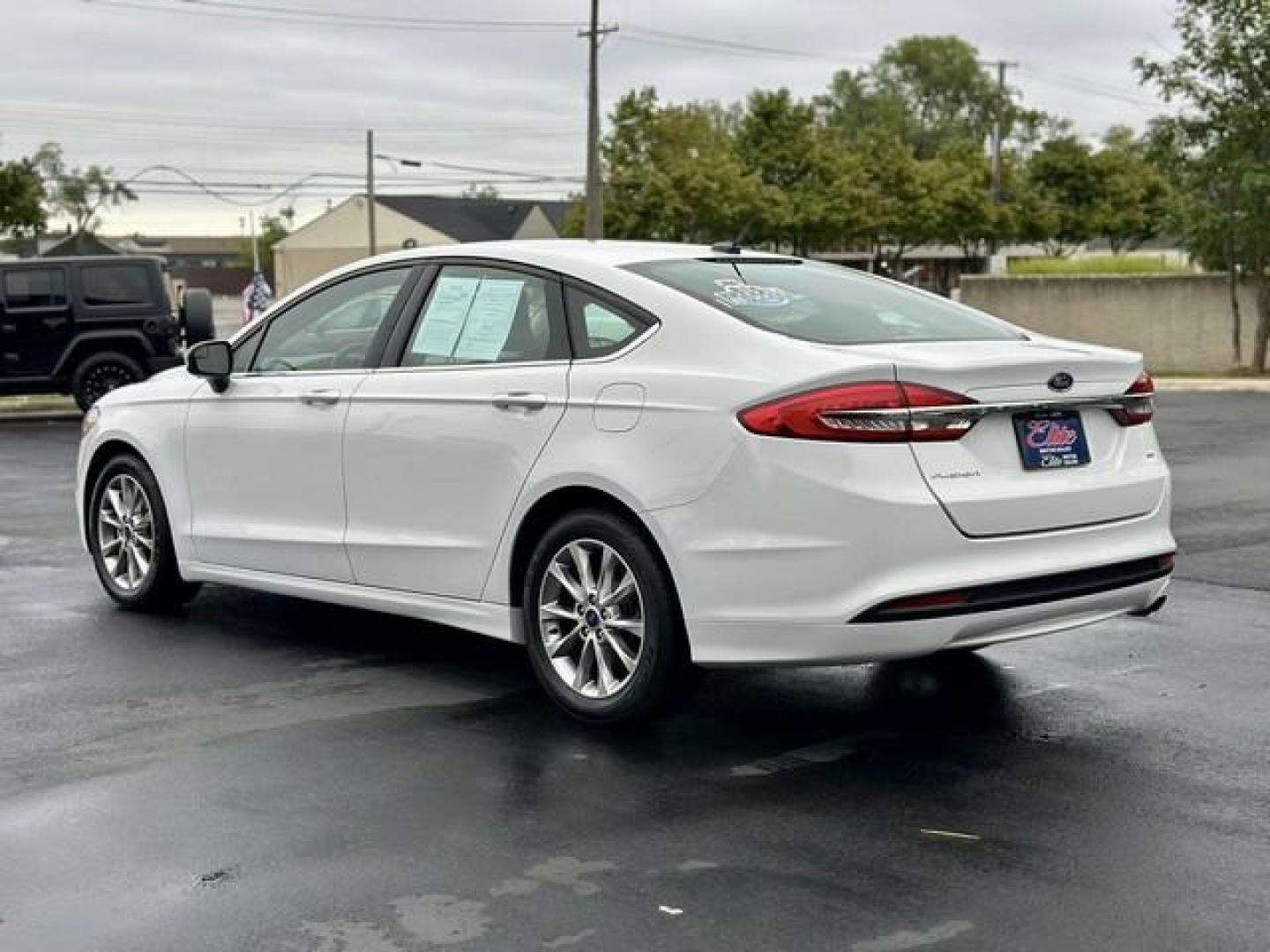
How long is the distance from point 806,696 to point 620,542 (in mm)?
1164

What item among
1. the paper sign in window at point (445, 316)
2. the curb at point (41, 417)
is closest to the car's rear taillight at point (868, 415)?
the paper sign in window at point (445, 316)

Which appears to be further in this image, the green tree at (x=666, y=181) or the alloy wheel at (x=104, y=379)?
the green tree at (x=666, y=181)

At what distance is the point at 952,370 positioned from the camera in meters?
5.38

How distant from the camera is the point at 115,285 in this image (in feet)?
71.8

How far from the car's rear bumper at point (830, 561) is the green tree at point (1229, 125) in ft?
83.0

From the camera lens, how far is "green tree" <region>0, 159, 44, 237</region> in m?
40.0

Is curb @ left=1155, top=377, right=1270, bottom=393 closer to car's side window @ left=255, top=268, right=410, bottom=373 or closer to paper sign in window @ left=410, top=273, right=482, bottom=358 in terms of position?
car's side window @ left=255, top=268, right=410, bottom=373

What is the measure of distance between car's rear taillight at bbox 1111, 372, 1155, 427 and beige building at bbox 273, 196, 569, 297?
10386 centimetres

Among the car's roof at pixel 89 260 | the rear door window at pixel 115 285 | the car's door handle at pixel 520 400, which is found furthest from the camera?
the rear door window at pixel 115 285

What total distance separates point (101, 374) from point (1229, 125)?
61.5 ft

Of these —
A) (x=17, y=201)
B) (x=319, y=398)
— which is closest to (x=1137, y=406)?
(x=319, y=398)

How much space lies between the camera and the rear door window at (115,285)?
21.9m

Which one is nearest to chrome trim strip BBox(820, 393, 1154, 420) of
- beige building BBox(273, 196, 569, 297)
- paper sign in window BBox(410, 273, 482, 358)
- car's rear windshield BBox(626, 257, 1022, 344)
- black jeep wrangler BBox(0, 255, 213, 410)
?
car's rear windshield BBox(626, 257, 1022, 344)

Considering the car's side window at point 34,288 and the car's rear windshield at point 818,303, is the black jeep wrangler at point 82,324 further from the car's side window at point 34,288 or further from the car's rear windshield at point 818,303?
the car's rear windshield at point 818,303
